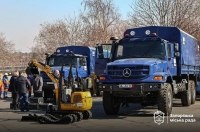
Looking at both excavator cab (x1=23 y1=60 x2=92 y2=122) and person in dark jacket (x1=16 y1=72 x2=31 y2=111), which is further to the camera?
person in dark jacket (x1=16 y1=72 x2=31 y2=111)

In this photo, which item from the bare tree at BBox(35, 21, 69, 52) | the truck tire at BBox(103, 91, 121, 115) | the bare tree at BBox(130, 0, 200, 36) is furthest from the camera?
the bare tree at BBox(35, 21, 69, 52)

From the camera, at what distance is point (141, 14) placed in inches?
1703

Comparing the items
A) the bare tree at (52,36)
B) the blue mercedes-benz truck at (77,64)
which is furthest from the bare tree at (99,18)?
the blue mercedes-benz truck at (77,64)

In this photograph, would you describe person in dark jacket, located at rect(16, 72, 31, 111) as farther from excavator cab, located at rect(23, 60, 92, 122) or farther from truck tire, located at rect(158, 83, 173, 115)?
truck tire, located at rect(158, 83, 173, 115)

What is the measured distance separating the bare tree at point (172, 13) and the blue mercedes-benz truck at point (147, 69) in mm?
23792

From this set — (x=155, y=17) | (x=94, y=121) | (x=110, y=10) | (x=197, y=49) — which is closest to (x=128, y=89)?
(x=94, y=121)

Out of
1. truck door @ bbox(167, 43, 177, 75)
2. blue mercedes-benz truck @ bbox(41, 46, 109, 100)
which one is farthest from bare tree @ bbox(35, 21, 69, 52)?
truck door @ bbox(167, 43, 177, 75)

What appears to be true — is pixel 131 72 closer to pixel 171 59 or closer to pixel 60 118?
pixel 171 59

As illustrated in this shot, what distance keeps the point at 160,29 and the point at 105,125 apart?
629cm

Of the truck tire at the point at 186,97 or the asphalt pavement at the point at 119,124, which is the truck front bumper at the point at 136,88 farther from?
the truck tire at the point at 186,97

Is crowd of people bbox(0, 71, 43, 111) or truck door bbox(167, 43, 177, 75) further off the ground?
truck door bbox(167, 43, 177, 75)

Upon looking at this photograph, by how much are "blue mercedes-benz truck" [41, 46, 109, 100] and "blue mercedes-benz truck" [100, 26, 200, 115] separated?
17.0 ft

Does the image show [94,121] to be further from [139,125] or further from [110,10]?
[110,10]

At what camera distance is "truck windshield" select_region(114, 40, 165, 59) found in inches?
639
